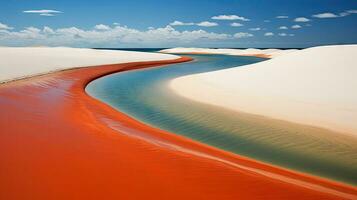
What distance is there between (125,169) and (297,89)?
1363cm

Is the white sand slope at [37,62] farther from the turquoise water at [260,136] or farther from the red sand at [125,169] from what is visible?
the red sand at [125,169]

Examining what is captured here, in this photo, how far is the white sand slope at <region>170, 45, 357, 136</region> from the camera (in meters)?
13.3

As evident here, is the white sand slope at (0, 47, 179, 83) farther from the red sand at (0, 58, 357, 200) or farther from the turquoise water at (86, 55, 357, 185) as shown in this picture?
the red sand at (0, 58, 357, 200)

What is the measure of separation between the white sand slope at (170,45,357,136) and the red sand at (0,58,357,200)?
213 inches

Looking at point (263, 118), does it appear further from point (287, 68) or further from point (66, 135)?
point (287, 68)

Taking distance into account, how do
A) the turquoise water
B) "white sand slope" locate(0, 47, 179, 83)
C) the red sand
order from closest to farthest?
the red sand, the turquoise water, "white sand slope" locate(0, 47, 179, 83)

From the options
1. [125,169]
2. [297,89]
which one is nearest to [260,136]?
[125,169]

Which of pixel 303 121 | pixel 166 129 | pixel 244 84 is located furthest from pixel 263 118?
pixel 244 84

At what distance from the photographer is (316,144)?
1015cm

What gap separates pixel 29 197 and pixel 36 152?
2.55 meters

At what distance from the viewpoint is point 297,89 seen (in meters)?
18.0

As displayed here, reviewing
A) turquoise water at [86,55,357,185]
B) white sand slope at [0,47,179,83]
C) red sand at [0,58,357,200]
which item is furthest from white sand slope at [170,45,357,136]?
white sand slope at [0,47,179,83]

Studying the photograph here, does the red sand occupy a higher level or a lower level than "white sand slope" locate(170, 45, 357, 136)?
lower

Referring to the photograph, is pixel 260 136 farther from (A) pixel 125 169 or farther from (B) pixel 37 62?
(B) pixel 37 62
